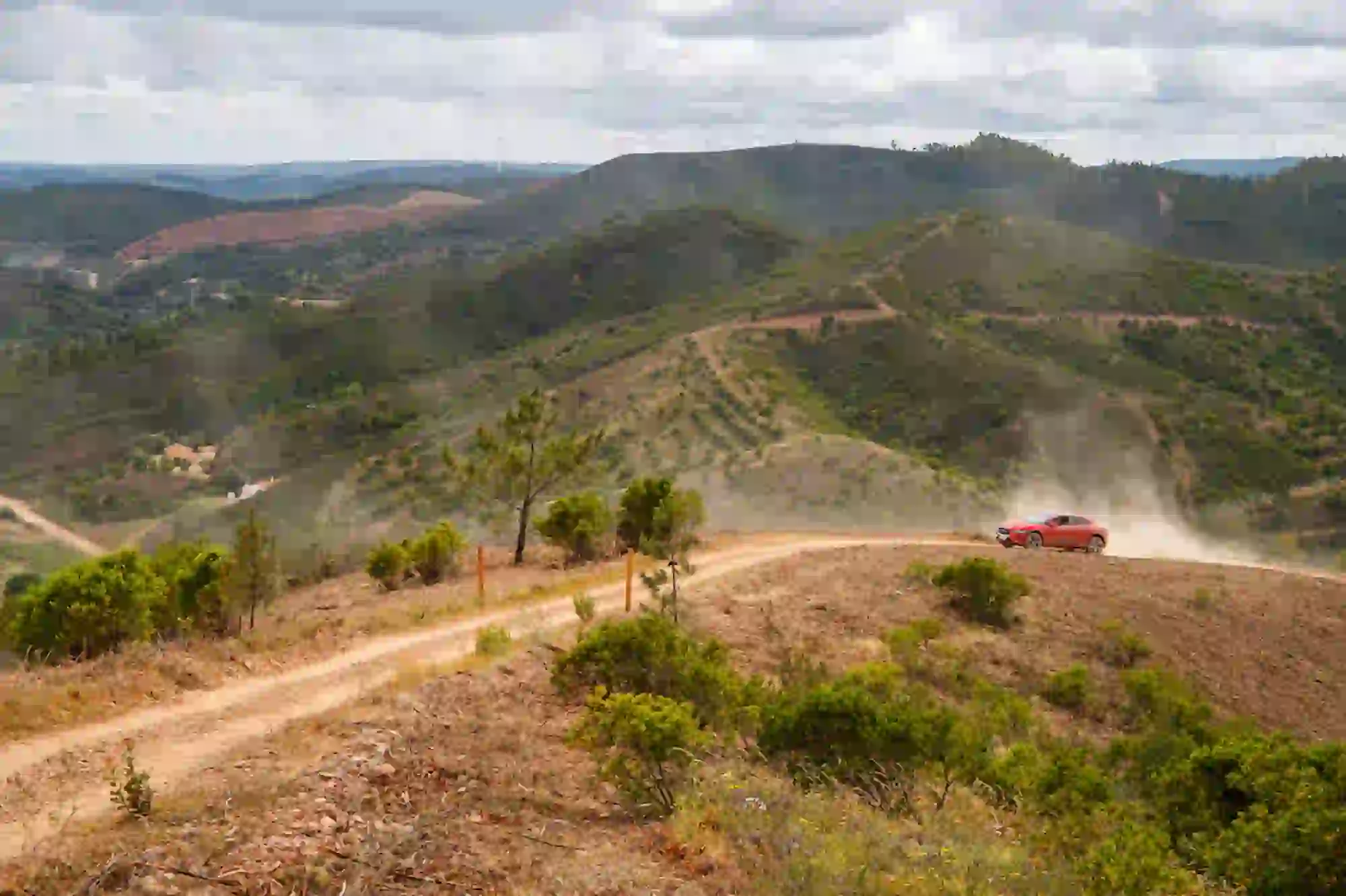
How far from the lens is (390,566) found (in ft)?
77.2

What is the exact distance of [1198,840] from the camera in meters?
10.9

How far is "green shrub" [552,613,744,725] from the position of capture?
39.4 feet

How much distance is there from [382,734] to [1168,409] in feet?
162

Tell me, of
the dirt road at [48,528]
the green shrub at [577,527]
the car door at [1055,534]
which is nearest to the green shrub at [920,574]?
the green shrub at [577,527]

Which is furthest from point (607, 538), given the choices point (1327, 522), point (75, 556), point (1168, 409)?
point (75, 556)

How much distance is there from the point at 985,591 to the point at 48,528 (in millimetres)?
60592

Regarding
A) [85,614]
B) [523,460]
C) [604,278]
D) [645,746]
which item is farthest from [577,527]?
[604,278]

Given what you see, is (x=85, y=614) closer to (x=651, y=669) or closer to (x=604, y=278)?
(x=651, y=669)

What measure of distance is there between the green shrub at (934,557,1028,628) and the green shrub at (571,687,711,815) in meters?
11.8

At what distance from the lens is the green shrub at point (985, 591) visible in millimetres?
20828

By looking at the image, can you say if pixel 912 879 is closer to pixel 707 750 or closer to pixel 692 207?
pixel 707 750

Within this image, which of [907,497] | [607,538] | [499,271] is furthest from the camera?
[499,271]

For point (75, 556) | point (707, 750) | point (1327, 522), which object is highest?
point (707, 750)

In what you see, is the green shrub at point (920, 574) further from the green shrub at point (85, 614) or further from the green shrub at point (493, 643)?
the green shrub at point (85, 614)
